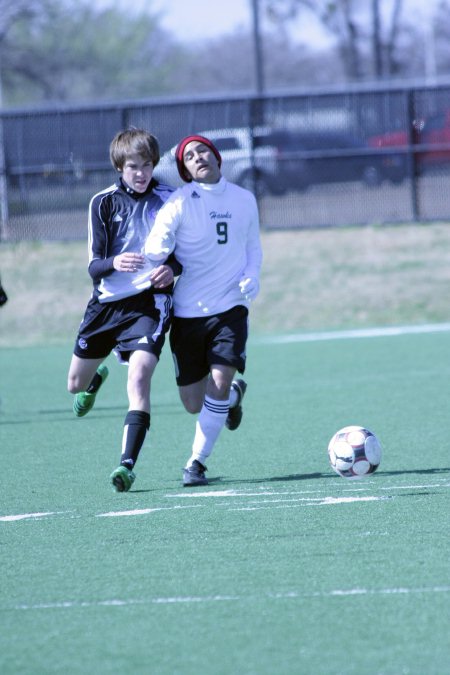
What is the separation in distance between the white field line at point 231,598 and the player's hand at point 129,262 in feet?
8.17

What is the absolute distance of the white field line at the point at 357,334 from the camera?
15.1m

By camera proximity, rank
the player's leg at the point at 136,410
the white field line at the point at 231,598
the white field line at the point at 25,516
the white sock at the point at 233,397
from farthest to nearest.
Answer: the white sock at the point at 233,397
the player's leg at the point at 136,410
the white field line at the point at 25,516
the white field line at the point at 231,598

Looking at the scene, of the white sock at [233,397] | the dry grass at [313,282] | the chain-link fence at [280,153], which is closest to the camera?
the white sock at [233,397]

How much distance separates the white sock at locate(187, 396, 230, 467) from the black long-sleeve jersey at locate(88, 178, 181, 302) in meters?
0.71

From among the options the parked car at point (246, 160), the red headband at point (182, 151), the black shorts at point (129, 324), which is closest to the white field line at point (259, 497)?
the black shorts at point (129, 324)

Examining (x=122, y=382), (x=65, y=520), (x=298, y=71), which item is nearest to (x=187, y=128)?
(x=122, y=382)

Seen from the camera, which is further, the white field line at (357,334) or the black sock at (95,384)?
the white field line at (357,334)

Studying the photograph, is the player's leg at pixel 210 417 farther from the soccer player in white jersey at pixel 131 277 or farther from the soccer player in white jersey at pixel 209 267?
the soccer player in white jersey at pixel 131 277

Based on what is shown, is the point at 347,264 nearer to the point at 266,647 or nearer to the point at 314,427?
the point at 314,427

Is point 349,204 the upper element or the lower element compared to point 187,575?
upper

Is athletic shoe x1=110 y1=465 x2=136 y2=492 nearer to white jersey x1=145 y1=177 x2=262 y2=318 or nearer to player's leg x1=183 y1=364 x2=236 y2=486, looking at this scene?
player's leg x1=183 y1=364 x2=236 y2=486

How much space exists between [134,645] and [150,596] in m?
0.55

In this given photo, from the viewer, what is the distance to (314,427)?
8875mm

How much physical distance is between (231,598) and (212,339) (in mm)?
2573
